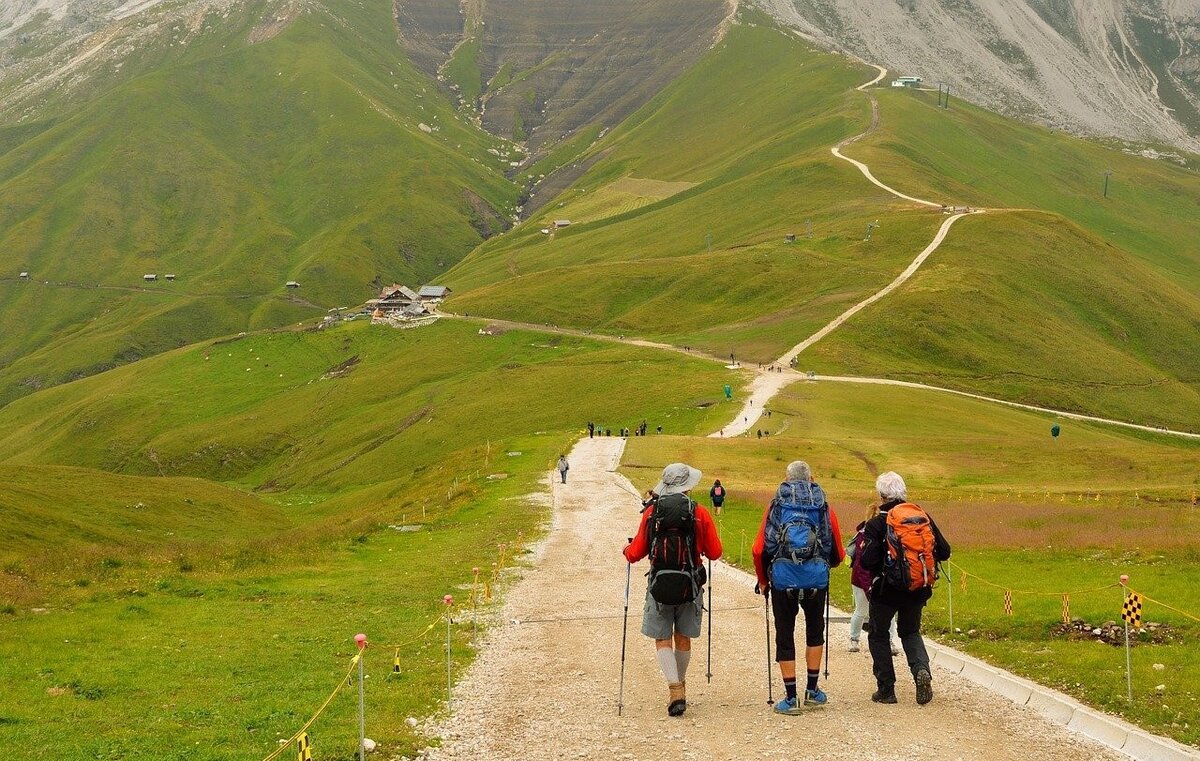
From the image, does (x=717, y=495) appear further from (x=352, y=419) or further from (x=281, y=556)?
(x=352, y=419)

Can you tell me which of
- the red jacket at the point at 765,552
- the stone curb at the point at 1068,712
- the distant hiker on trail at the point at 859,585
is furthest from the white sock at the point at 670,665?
the stone curb at the point at 1068,712

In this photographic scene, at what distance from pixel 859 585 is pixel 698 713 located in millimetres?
3640

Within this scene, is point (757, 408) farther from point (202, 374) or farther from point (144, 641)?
point (202, 374)

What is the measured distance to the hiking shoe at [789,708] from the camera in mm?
16328

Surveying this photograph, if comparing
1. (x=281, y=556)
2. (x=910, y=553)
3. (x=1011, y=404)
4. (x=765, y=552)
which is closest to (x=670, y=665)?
(x=765, y=552)

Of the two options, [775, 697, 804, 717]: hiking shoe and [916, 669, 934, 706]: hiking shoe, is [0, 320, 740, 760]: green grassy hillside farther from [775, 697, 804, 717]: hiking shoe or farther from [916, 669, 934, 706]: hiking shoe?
[916, 669, 934, 706]: hiking shoe

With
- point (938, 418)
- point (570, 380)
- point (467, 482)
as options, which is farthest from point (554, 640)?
point (570, 380)

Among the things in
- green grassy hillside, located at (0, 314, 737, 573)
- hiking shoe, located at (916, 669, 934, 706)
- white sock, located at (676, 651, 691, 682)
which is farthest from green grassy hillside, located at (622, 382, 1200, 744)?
green grassy hillside, located at (0, 314, 737, 573)

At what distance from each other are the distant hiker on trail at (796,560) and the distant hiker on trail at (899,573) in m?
0.85

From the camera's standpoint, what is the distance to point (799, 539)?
16.3 meters

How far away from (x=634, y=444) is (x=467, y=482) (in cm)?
1736

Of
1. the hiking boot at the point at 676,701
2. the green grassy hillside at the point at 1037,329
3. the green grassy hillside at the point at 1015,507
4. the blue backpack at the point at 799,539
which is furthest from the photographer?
the green grassy hillside at the point at 1037,329

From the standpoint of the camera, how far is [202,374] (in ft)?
647

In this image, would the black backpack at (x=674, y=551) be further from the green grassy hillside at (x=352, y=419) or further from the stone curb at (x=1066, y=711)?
the green grassy hillside at (x=352, y=419)
